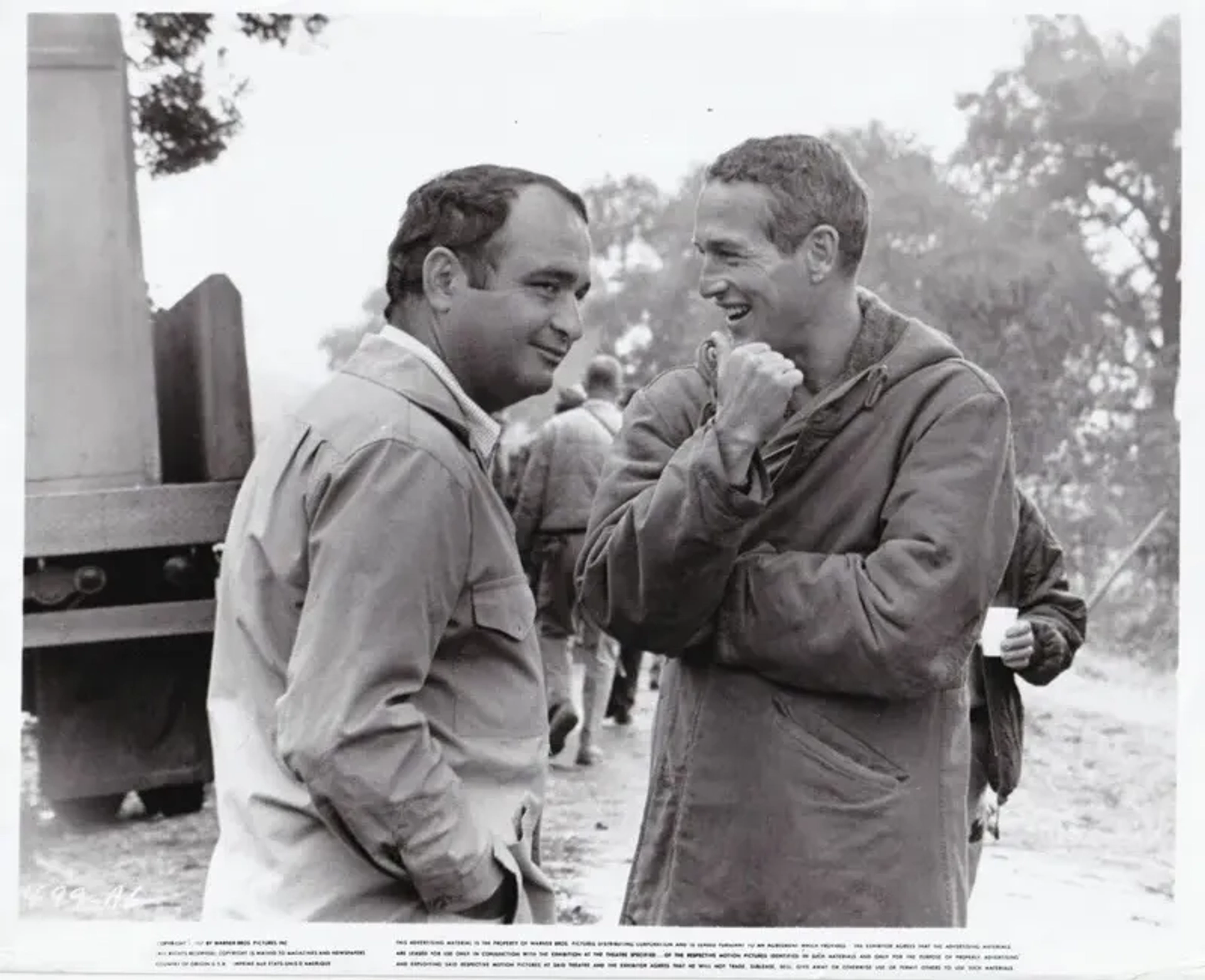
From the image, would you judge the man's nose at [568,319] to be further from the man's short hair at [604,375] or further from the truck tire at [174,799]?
the truck tire at [174,799]

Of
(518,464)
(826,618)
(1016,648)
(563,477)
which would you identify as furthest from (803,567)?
(518,464)

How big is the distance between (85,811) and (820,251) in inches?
65.7

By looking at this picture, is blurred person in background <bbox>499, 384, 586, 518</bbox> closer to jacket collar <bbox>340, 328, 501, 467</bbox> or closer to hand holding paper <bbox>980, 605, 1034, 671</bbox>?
hand holding paper <bbox>980, 605, 1034, 671</bbox>

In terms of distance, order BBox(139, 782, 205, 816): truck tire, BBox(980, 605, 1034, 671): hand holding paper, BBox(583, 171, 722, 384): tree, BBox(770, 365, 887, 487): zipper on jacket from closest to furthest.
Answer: BBox(770, 365, 887, 487): zipper on jacket < BBox(980, 605, 1034, 671): hand holding paper < BBox(583, 171, 722, 384): tree < BBox(139, 782, 205, 816): truck tire

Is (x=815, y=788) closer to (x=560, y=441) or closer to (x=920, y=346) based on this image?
(x=920, y=346)

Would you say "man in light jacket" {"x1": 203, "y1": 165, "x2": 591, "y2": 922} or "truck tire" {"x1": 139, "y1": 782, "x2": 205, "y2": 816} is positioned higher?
"man in light jacket" {"x1": 203, "y1": 165, "x2": 591, "y2": 922}

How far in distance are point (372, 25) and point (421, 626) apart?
4.21 ft

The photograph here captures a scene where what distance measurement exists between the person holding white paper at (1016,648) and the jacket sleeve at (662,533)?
745mm

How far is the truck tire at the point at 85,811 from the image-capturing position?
8.25ft

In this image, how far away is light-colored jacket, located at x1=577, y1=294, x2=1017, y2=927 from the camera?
65.8 inches

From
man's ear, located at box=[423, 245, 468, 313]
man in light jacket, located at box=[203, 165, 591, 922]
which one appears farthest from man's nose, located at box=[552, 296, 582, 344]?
man's ear, located at box=[423, 245, 468, 313]

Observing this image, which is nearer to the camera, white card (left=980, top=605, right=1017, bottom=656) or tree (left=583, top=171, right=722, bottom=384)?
white card (left=980, top=605, right=1017, bottom=656)

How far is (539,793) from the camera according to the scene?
1600 mm

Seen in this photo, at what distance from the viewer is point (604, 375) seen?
11.7 feet
